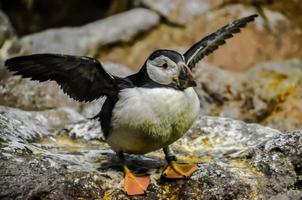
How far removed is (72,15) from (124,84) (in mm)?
6692

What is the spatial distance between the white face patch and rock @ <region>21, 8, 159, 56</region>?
15.0 ft

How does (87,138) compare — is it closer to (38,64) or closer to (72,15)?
(38,64)

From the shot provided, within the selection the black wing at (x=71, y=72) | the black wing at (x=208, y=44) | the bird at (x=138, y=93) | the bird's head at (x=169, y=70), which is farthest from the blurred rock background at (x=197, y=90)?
the black wing at (x=208, y=44)

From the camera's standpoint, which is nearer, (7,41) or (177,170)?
(177,170)

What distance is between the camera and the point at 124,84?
4.11m

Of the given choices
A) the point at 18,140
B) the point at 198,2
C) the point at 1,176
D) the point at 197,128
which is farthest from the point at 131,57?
the point at 1,176

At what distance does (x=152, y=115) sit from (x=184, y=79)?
272 millimetres

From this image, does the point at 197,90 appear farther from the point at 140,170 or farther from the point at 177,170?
the point at 177,170

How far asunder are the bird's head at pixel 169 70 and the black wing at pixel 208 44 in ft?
1.69

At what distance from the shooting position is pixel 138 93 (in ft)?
13.2

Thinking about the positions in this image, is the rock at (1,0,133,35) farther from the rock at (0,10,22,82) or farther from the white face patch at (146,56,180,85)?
the white face patch at (146,56,180,85)

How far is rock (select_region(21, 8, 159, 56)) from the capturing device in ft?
28.2

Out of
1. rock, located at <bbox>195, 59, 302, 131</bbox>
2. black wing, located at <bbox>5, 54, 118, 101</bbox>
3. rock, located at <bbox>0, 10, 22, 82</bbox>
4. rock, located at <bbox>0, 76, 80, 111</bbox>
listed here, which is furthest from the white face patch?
rock, located at <bbox>0, 10, 22, 82</bbox>

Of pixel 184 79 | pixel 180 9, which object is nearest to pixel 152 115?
pixel 184 79
